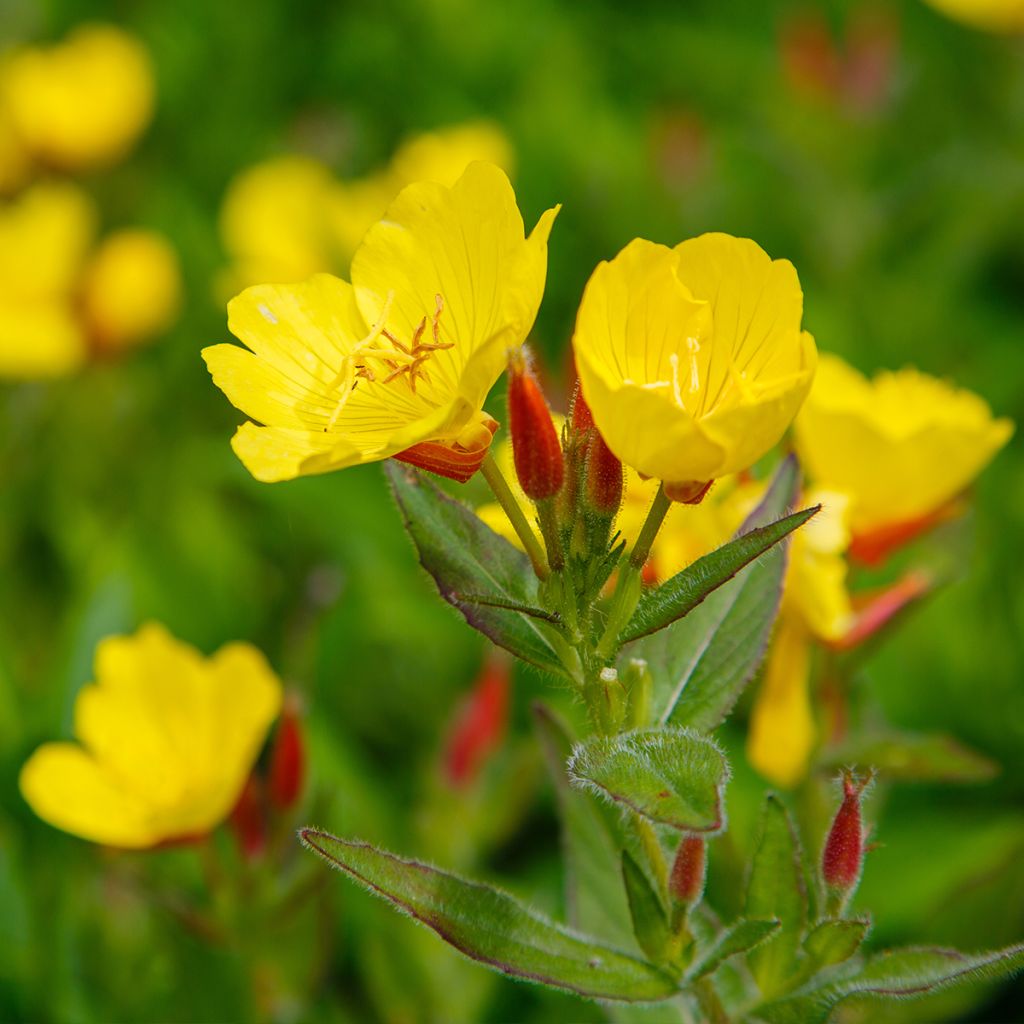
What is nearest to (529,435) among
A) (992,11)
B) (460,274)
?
(460,274)

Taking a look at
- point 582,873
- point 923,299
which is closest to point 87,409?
point 923,299

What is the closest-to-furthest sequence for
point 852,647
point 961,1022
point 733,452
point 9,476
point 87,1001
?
point 733,452 → point 852,647 → point 87,1001 → point 961,1022 → point 9,476

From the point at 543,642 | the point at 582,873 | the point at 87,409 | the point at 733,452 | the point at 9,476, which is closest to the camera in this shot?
the point at 733,452

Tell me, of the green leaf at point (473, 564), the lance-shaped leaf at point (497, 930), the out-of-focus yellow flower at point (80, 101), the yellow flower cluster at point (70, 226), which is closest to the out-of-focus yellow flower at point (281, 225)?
the yellow flower cluster at point (70, 226)

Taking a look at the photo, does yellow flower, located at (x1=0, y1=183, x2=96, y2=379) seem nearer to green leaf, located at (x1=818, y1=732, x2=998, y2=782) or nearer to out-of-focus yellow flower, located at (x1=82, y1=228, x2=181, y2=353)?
out-of-focus yellow flower, located at (x1=82, y1=228, x2=181, y2=353)

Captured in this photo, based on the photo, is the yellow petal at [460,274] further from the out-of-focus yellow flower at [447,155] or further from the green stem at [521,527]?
the out-of-focus yellow flower at [447,155]

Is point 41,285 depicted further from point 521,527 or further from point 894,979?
point 894,979

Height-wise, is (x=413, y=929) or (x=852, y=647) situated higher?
(x=852, y=647)

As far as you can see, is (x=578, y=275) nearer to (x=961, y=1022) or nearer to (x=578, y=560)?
(x=961, y=1022)
